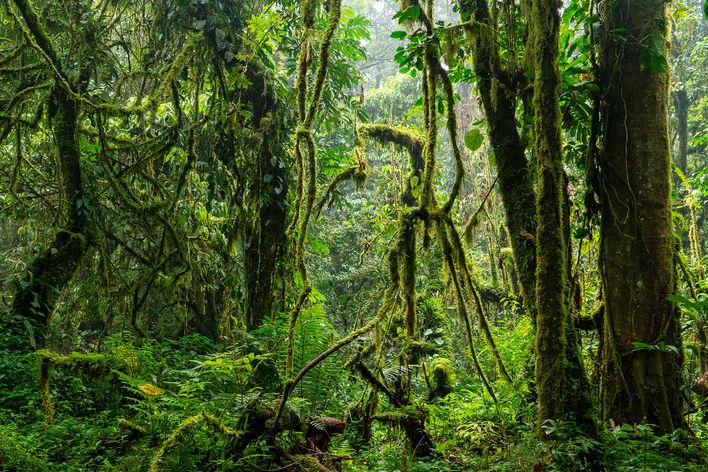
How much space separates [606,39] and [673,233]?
1.45 meters

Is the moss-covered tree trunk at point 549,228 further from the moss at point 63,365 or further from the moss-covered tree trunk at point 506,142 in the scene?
the moss at point 63,365

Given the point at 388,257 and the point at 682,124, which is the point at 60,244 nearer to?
the point at 388,257

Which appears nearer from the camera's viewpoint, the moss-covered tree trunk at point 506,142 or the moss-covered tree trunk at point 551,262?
the moss-covered tree trunk at point 551,262

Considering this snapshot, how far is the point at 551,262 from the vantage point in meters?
3.18

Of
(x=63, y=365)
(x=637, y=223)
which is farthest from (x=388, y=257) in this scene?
(x=63, y=365)

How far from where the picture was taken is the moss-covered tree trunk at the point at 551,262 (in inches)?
121

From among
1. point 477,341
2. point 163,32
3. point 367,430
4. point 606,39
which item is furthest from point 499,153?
point 477,341

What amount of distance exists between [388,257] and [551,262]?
0.99 m

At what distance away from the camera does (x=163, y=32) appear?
20.1ft

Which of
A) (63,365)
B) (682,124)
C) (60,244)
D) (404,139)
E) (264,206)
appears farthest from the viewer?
(682,124)

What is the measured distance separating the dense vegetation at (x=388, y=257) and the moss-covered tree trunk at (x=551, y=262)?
14mm

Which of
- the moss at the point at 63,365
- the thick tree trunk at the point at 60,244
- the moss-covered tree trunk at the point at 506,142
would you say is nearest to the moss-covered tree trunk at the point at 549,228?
the moss-covered tree trunk at the point at 506,142

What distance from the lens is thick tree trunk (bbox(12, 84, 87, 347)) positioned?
18.7 feet

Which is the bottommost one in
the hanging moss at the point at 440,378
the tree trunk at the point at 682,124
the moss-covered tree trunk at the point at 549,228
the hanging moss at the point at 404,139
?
the hanging moss at the point at 440,378
